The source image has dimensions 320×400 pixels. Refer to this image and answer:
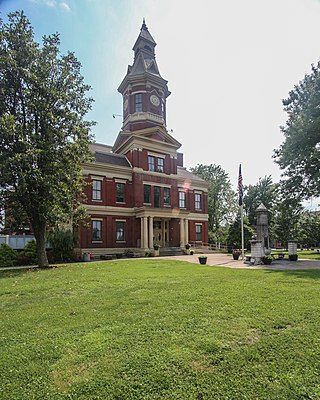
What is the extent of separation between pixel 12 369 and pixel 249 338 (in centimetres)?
340

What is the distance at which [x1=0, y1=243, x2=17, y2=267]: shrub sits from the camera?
19.8 meters

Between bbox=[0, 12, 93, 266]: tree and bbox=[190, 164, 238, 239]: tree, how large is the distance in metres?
37.0

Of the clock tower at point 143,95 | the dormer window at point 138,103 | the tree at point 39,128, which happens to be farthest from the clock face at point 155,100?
the tree at point 39,128

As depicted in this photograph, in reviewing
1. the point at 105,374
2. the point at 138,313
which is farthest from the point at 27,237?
the point at 105,374

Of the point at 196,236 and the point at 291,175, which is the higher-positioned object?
the point at 291,175

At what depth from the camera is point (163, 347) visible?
12.7ft

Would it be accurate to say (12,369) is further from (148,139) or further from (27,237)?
(148,139)

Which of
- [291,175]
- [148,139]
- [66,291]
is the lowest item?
[66,291]

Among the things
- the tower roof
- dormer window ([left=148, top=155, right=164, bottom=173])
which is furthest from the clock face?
the tower roof

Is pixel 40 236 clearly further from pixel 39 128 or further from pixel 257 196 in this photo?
pixel 257 196

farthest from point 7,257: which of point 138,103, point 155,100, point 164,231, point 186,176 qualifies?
point 155,100

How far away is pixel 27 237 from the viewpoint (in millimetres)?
25953

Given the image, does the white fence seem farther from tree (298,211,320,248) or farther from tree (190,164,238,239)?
tree (298,211,320,248)

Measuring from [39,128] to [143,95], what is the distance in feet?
61.8
